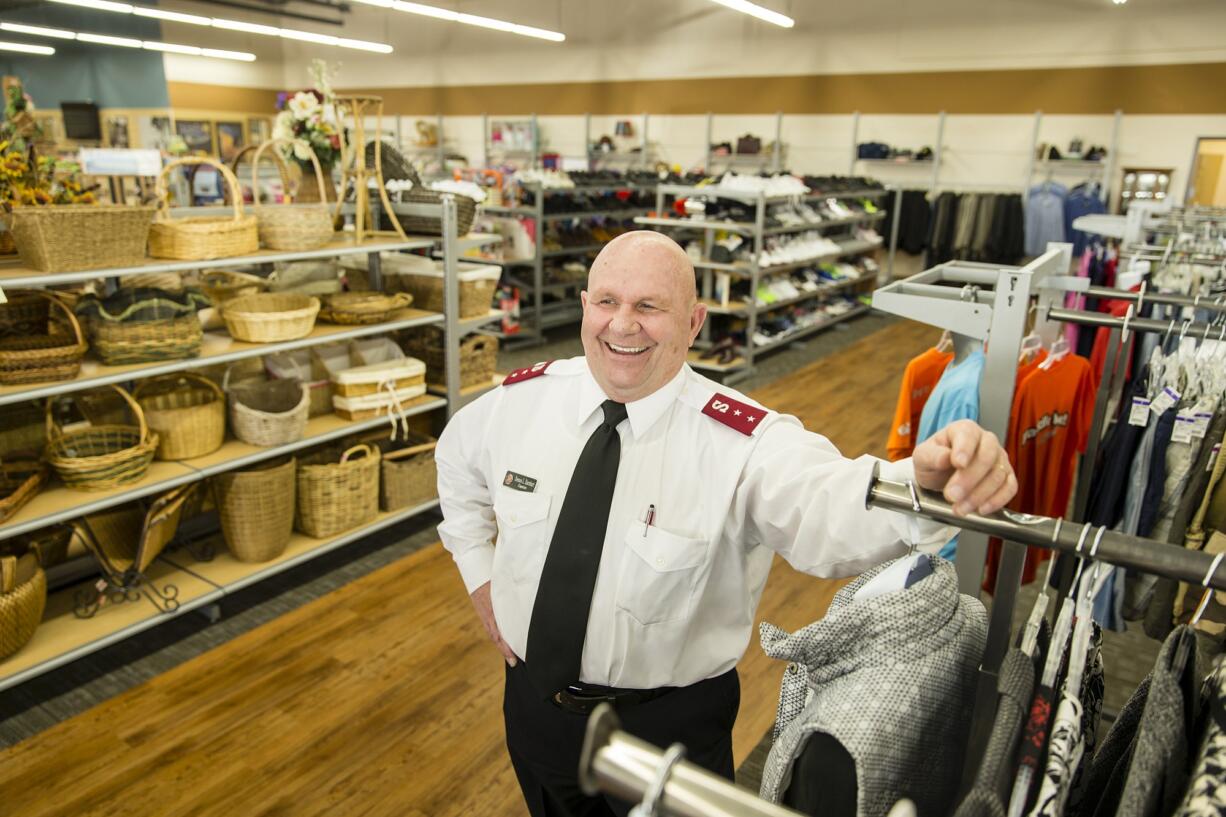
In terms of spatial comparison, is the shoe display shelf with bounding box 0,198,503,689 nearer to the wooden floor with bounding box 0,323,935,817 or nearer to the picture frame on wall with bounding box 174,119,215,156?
the wooden floor with bounding box 0,323,935,817

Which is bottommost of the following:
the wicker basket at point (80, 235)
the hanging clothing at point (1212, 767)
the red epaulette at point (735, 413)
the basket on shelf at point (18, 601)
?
the basket on shelf at point (18, 601)

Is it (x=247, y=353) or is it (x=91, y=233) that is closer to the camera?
(x=91, y=233)

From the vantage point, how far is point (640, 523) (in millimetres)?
1569

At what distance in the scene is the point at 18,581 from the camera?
119 inches

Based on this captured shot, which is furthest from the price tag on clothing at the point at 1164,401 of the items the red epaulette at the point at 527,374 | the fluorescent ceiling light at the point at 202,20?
the fluorescent ceiling light at the point at 202,20

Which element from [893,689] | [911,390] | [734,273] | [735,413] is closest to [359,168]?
[911,390]

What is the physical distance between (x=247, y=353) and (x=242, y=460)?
47 cm

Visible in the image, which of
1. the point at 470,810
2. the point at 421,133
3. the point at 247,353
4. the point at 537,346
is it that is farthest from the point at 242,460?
the point at 421,133

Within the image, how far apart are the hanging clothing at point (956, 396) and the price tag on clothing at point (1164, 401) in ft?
1.59

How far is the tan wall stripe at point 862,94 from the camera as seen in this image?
32.7 feet

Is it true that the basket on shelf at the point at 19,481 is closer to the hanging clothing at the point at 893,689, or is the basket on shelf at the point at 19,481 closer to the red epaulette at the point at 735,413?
the red epaulette at the point at 735,413

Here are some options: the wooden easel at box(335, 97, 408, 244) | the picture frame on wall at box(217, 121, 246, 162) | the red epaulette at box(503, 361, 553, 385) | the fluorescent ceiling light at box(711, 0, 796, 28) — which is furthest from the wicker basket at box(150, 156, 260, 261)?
the picture frame on wall at box(217, 121, 246, 162)

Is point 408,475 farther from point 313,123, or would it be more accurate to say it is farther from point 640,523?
point 640,523

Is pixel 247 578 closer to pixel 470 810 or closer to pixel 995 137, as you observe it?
pixel 470 810
